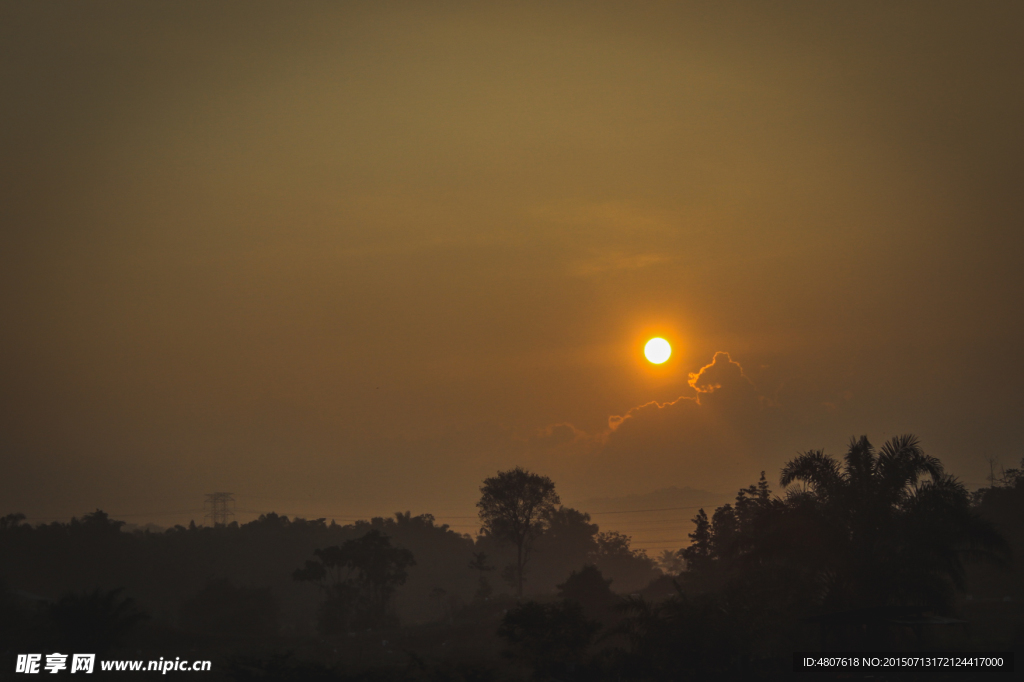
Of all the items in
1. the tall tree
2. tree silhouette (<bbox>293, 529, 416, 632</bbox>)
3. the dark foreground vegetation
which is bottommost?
the dark foreground vegetation

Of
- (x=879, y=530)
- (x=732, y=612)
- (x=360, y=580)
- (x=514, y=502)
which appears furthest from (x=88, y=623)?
(x=514, y=502)

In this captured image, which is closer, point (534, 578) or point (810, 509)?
point (810, 509)

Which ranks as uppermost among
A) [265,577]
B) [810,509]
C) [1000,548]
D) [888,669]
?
[265,577]

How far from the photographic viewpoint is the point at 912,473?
126 ft

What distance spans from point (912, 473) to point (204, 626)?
7255cm

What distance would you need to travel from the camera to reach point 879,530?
125 feet

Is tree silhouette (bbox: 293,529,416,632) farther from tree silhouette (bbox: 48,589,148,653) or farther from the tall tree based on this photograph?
tree silhouette (bbox: 48,589,148,653)

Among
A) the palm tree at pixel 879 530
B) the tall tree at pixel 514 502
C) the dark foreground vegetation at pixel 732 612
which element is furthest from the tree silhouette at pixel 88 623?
the tall tree at pixel 514 502

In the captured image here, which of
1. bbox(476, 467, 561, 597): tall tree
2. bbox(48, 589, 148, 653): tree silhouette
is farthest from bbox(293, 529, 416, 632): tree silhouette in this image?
bbox(48, 589, 148, 653): tree silhouette

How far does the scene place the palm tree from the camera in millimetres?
36656

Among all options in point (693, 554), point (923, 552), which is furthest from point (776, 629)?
point (693, 554)

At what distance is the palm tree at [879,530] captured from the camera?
36.7m

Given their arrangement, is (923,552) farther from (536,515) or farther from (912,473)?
(536,515)

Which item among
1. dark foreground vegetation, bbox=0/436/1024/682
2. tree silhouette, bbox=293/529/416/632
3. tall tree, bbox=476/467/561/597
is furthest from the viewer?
tall tree, bbox=476/467/561/597
